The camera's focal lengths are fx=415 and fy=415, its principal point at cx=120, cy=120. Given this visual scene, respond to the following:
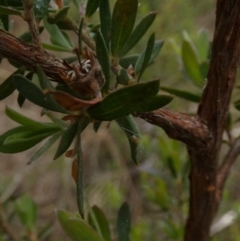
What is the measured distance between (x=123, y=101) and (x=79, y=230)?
14 centimetres

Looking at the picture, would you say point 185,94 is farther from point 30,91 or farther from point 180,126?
point 30,91

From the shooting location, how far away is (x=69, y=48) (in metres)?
0.38

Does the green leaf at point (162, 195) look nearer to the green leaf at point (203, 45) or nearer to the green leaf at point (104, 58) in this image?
the green leaf at point (203, 45)

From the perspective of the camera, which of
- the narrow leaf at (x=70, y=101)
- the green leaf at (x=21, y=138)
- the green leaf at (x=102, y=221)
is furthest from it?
the green leaf at (x=102, y=221)

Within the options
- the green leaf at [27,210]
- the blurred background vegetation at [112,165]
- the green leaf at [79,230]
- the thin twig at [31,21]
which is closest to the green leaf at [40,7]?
the thin twig at [31,21]

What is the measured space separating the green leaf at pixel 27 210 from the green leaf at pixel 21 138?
22cm

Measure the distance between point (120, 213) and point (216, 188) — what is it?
10 cm

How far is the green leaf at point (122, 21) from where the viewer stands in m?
0.29

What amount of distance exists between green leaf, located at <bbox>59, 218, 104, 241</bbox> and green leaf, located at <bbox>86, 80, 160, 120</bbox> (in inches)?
4.3

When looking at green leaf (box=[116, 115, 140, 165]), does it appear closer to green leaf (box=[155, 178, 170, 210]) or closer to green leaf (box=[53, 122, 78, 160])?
green leaf (box=[53, 122, 78, 160])

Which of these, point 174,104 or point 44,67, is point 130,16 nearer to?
point 44,67

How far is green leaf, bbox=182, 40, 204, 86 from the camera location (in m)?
0.48

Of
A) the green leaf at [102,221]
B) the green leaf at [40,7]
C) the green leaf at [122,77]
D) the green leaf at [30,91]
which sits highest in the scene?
the green leaf at [40,7]

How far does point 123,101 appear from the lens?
24cm
